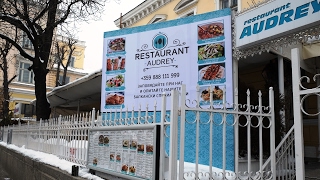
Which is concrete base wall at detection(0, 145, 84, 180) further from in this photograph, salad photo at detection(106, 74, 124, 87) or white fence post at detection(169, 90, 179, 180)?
salad photo at detection(106, 74, 124, 87)

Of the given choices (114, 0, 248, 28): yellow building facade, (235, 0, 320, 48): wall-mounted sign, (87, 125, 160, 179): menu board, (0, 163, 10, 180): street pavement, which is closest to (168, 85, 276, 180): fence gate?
(87, 125, 160, 179): menu board

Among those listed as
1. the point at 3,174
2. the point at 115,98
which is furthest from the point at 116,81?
the point at 3,174

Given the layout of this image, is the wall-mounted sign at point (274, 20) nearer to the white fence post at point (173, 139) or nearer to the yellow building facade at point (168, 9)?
the white fence post at point (173, 139)

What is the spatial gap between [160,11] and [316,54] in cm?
1010

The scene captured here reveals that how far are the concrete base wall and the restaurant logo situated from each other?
136 inches

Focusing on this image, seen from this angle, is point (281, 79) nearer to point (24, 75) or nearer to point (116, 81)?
point (116, 81)

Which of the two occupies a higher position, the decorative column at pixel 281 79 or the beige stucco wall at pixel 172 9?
the beige stucco wall at pixel 172 9

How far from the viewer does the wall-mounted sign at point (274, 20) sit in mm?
5113

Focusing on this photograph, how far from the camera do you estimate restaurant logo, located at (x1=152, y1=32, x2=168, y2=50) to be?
690cm

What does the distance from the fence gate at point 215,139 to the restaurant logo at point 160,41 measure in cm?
195

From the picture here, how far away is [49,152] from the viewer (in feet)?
24.8

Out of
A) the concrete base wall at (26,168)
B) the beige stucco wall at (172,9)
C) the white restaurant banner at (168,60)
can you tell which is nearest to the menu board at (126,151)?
the concrete base wall at (26,168)

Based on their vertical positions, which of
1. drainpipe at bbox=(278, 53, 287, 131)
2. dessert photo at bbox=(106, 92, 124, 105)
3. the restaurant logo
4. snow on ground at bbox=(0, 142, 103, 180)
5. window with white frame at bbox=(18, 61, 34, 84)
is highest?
window with white frame at bbox=(18, 61, 34, 84)

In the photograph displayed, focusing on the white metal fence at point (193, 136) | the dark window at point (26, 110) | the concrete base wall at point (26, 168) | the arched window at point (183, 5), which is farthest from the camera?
the dark window at point (26, 110)
